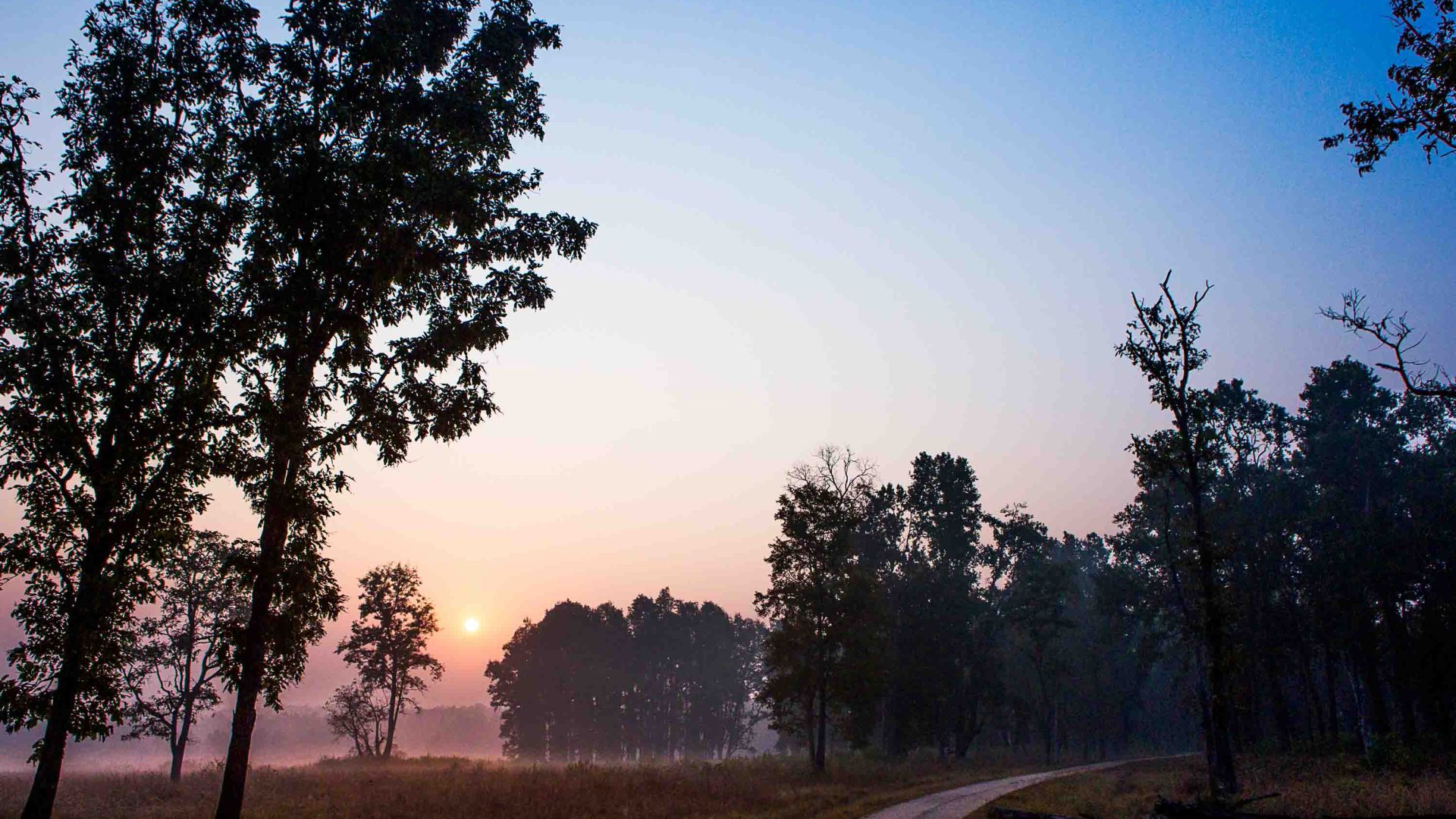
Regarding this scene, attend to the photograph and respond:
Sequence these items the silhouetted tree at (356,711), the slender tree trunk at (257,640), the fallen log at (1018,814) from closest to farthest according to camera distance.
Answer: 1. the slender tree trunk at (257,640)
2. the fallen log at (1018,814)
3. the silhouetted tree at (356,711)

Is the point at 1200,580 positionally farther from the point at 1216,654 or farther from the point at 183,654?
the point at 183,654

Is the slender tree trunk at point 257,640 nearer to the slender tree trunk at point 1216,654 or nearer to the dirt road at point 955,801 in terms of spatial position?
the dirt road at point 955,801

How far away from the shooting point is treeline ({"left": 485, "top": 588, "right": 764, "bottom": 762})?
259 ft

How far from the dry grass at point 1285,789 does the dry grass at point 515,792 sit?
516cm

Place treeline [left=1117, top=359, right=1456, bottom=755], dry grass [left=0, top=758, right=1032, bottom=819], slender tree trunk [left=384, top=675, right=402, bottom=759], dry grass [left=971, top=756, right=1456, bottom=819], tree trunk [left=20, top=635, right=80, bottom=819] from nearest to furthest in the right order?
1. tree trunk [left=20, top=635, right=80, bottom=819]
2. dry grass [left=971, top=756, right=1456, bottom=819]
3. dry grass [left=0, top=758, right=1032, bottom=819]
4. treeline [left=1117, top=359, right=1456, bottom=755]
5. slender tree trunk [left=384, top=675, right=402, bottom=759]

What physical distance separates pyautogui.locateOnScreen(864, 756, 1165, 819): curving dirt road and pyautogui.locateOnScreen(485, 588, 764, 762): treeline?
47190mm

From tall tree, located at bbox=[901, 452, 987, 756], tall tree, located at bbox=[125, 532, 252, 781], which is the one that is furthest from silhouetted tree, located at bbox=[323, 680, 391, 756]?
tall tree, located at bbox=[901, 452, 987, 756]

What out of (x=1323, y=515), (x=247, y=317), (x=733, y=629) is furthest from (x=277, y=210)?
(x=733, y=629)

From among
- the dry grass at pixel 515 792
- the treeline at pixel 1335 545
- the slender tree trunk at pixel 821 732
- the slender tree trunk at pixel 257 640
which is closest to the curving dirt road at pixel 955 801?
the dry grass at pixel 515 792

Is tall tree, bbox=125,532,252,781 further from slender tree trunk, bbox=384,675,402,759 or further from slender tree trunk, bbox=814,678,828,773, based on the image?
slender tree trunk, bbox=814,678,828,773

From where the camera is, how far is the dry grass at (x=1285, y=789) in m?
16.9

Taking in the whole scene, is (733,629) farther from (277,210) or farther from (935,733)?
(277,210)

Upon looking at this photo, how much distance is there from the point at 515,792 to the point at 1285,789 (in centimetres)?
2450

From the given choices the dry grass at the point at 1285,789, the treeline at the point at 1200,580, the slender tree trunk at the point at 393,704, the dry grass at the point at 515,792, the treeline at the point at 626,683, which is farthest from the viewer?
the treeline at the point at 626,683
